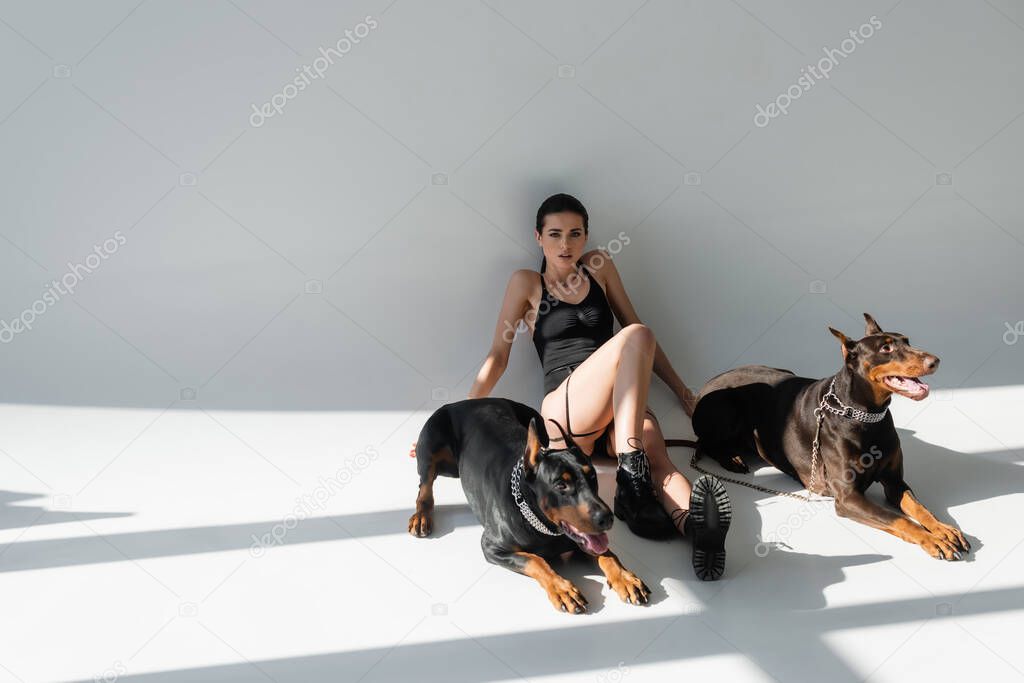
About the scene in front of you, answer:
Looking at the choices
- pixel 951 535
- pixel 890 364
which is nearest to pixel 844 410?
pixel 890 364

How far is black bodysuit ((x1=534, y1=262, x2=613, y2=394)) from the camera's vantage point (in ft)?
11.8

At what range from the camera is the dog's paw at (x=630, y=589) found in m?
2.59

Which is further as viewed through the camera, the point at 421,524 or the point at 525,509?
the point at 421,524

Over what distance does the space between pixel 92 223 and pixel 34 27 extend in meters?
0.81

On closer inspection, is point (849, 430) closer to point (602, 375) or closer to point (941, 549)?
point (941, 549)

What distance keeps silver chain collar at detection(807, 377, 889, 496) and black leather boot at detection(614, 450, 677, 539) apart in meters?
0.53

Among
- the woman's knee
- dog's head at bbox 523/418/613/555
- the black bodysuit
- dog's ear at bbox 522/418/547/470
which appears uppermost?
the black bodysuit

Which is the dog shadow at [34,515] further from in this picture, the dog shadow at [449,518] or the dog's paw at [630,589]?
the dog's paw at [630,589]

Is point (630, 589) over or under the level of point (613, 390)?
under

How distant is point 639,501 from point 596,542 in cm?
52

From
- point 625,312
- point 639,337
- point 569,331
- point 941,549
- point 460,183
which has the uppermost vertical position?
point 460,183

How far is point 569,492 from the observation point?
243 cm

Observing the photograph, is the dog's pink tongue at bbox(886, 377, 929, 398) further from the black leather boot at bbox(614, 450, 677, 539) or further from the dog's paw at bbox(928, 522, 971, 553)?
the black leather boot at bbox(614, 450, 677, 539)

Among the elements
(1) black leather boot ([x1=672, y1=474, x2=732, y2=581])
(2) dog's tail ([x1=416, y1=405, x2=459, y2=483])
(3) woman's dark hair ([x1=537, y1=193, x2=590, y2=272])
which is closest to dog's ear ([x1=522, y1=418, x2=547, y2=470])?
(1) black leather boot ([x1=672, y1=474, x2=732, y2=581])
